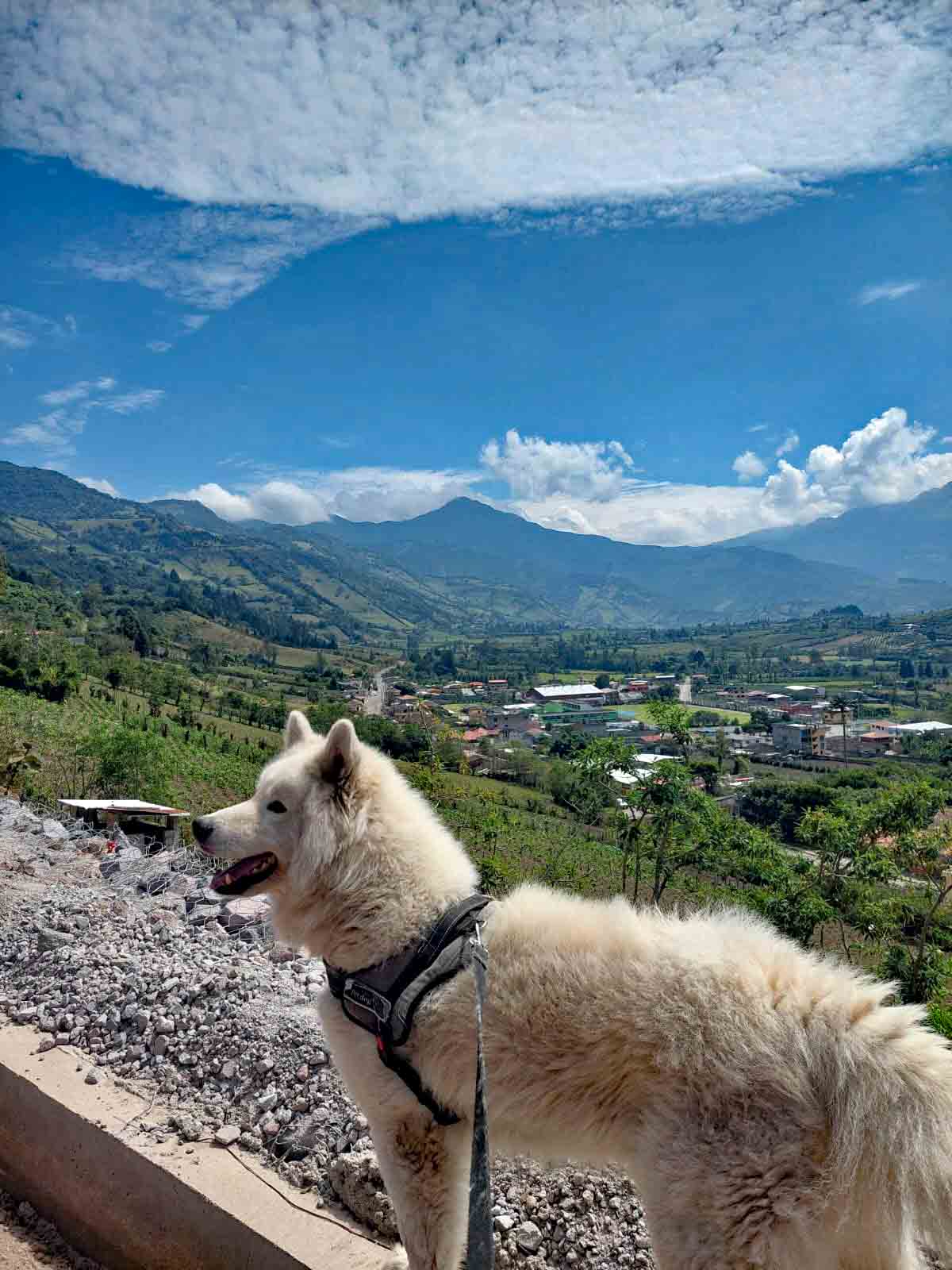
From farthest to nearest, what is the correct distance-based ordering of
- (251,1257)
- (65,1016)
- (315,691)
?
(315,691), (65,1016), (251,1257)

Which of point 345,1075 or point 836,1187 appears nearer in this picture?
point 836,1187

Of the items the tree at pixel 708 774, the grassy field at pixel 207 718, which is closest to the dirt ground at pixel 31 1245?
the tree at pixel 708 774

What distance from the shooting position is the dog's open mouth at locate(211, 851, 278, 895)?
277 centimetres

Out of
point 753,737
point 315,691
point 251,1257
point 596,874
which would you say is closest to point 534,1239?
point 251,1257

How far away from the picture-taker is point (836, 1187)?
1.91 metres

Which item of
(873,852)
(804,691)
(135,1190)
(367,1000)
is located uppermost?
(367,1000)

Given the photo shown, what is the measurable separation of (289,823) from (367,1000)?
2.31ft

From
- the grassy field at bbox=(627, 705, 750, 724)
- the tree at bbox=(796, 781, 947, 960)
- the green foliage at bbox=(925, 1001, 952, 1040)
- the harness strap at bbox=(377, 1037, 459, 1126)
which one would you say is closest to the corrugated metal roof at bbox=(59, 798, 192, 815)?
the harness strap at bbox=(377, 1037, 459, 1126)

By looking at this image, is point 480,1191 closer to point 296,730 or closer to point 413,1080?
point 413,1080

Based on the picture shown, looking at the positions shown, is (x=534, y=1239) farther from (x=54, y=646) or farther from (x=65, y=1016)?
(x=54, y=646)

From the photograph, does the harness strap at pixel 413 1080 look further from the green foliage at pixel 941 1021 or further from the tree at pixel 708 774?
the tree at pixel 708 774

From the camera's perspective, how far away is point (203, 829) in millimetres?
2730

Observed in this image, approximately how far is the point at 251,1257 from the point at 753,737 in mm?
118217

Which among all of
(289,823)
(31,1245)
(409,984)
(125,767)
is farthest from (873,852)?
(289,823)
